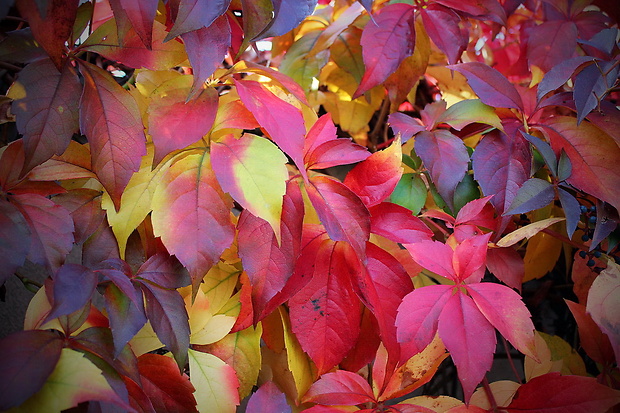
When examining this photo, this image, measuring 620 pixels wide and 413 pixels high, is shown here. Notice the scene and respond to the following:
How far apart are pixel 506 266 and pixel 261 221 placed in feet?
1.15

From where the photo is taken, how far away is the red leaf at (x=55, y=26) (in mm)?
434

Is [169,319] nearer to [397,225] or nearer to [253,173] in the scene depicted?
[253,173]

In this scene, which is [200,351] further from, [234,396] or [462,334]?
[462,334]

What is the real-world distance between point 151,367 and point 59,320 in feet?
0.47

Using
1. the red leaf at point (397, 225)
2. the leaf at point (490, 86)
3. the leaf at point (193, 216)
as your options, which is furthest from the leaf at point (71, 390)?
the leaf at point (490, 86)

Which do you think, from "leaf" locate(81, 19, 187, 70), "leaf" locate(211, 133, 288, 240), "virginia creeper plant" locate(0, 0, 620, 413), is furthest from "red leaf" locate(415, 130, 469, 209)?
"leaf" locate(81, 19, 187, 70)

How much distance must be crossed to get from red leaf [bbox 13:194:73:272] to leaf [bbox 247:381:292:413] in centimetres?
25

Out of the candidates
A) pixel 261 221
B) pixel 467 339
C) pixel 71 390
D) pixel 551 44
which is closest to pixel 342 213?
pixel 261 221

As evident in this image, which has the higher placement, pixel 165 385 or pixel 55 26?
pixel 55 26

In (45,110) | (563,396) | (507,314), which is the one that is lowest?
(563,396)

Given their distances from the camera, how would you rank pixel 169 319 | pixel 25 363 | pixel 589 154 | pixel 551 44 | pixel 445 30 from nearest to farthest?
1. pixel 25 363
2. pixel 169 319
3. pixel 589 154
4. pixel 445 30
5. pixel 551 44

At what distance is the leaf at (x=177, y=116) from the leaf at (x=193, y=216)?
0.04m

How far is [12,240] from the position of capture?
44 centimetres

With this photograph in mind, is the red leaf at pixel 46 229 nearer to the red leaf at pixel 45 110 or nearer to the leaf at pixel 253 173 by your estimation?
the red leaf at pixel 45 110
